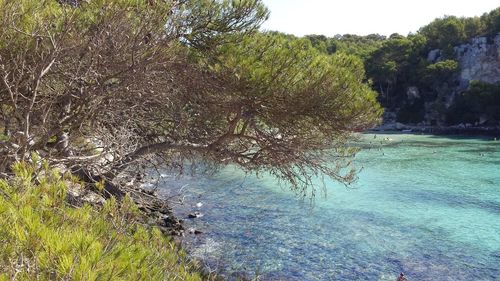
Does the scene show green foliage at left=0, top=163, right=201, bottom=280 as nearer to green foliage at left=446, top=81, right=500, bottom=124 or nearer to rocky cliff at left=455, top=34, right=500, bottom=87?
green foliage at left=446, top=81, right=500, bottom=124

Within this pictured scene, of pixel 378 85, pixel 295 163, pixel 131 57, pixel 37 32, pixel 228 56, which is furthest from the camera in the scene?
pixel 378 85

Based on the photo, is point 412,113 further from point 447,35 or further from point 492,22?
point 492,22

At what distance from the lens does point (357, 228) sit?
11969 mm

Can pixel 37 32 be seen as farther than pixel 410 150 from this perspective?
No

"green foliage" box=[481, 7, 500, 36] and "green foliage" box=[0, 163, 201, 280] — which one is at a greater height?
"green foliage" box=[481, 7, 500, 36]

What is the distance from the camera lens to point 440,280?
8.56m

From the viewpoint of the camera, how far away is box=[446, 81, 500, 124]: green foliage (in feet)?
141

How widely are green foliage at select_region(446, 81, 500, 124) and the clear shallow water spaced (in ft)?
88.6

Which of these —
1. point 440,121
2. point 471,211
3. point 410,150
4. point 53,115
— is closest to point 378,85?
point 440,121

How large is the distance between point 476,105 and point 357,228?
38.8 m

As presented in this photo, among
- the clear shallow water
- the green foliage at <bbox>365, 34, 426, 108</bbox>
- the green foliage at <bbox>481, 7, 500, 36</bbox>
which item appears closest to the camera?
the clear shallow water

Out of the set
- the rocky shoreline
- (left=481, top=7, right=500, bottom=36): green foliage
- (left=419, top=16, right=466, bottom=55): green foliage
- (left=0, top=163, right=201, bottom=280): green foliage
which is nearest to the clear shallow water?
(left=0, top=163, right=201, bottom=280): green foliage

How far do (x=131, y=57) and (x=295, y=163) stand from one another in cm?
324

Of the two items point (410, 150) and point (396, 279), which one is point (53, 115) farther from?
point (410, 150)
